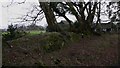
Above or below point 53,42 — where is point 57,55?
below

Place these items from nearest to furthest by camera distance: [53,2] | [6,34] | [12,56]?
[12,56] → [6,34] → [53,2]

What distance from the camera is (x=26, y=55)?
7.38 m

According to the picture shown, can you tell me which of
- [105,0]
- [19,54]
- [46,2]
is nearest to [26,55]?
[19,54]

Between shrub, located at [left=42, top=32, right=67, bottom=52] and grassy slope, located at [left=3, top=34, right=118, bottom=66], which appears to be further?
shrub, located at [left=42, top=32, right=67, bottom=52]

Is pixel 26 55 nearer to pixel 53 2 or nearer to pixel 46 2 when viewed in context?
pixel 46 2

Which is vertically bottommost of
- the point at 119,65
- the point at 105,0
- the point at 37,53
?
the point at 119,65

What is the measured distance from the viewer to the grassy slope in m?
7.02

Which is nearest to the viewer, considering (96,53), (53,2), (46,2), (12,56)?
(12,56)

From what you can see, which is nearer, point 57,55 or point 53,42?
point 57,55

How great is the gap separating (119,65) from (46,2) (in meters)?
5.10

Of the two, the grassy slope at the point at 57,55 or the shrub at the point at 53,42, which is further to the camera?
the shrub at the point at 53,42

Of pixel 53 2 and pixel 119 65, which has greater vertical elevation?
pixel 53 2

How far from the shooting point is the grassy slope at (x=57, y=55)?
7.02 metres

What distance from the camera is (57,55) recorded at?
8.38 m
